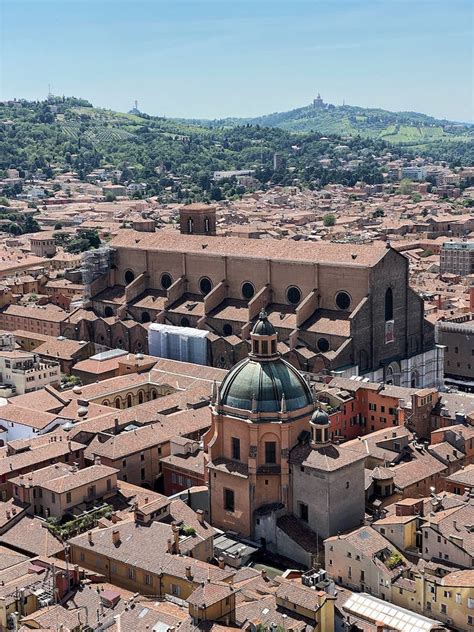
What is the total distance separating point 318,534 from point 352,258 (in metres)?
30.0

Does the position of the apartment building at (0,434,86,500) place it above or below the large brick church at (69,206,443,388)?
below

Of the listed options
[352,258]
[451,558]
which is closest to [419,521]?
[451,558]

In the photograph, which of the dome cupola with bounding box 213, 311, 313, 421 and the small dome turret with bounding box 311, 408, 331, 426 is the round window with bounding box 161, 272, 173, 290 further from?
the small dome turret with bounding box 311, 408, 331, 426

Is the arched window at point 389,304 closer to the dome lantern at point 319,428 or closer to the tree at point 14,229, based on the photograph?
the dome lantern at point 319,428

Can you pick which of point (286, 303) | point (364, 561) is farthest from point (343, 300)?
point (364, 561)

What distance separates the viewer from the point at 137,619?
3494 cm

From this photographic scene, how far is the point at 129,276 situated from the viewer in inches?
3386

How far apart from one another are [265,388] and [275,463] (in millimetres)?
3627

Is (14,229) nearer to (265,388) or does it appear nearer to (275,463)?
(265,388)

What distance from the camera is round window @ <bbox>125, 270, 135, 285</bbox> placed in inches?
3376

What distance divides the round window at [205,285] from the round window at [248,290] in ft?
11.8

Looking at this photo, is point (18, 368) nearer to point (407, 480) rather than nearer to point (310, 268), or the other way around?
point (310, 268)

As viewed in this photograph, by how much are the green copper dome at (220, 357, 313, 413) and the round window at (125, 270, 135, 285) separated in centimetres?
3891

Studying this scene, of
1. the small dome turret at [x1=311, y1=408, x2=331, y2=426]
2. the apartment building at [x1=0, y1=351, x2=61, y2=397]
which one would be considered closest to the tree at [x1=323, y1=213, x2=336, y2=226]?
the apartment building at [x1=0, y1=351, x2=61, y2=397]
